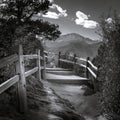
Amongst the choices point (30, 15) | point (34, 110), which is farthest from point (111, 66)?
point (30, 15)

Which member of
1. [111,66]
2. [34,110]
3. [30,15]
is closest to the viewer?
[111,66]

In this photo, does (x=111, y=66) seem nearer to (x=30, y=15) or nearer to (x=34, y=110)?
(x=34, y=110)

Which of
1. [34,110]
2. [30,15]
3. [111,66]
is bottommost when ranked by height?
[34,110]

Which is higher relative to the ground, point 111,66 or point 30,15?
point 30,15

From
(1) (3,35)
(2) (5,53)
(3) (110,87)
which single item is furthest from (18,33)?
(3) (110,87)

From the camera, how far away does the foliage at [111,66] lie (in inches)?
180

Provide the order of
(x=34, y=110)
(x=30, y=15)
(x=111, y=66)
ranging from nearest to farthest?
(x=111, y=66), (x=34, y=110), (x=30, y=15)

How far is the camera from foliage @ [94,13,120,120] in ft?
15.0

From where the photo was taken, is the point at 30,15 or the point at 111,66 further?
the point at 30,15

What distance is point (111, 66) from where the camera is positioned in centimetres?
470

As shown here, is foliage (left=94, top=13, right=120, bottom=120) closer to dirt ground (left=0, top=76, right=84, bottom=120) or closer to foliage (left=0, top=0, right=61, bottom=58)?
dirt ground (left=0, top=76, right=84, bottom=120)

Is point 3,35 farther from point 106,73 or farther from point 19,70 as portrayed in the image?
point 106,73

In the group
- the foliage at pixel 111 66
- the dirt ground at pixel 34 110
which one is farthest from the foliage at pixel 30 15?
the foliage at pixel 111 66

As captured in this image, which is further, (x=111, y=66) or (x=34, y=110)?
(x=34, y=110)
